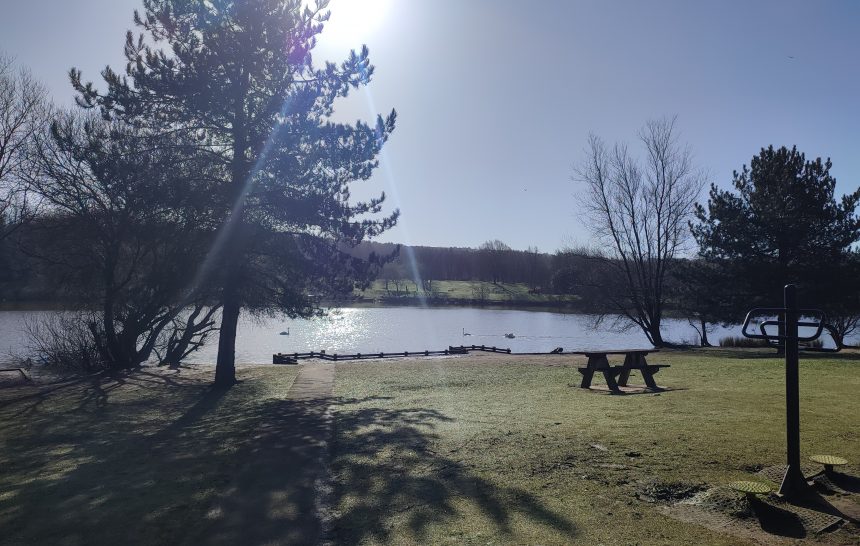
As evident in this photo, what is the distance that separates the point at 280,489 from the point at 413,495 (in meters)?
1.37

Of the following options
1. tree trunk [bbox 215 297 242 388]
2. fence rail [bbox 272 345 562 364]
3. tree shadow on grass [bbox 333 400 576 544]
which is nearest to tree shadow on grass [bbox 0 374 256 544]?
tree shadow on grass [bbox 333 400 576 544]

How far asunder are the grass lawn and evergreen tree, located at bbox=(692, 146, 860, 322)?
45.2ft

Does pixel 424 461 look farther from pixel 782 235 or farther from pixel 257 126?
pixel 782 235

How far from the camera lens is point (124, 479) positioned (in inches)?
242

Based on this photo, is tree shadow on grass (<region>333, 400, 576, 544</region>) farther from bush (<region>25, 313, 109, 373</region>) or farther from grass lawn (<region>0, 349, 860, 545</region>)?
bush (<region>25, 313, 109, 373</region>)

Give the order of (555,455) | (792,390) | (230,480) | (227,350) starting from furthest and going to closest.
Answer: (227,350) → (555,455) → (230,480) → (792,390)

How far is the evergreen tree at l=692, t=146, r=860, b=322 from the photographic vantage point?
933 inches

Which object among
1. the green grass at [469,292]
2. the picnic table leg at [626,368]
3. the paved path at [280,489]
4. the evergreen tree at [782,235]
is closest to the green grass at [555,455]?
the paved path at [280,489]

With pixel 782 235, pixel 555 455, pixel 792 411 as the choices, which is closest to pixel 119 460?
pixel 555 455

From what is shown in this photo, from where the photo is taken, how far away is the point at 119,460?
7113mm

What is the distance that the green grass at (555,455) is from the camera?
13.9ft

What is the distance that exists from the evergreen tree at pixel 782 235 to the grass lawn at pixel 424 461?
1378cm

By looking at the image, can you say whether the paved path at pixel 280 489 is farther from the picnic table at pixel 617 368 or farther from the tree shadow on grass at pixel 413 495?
Result: the picnic table at pixel 617 368

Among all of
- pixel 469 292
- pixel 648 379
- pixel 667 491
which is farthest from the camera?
pixel 469 292
